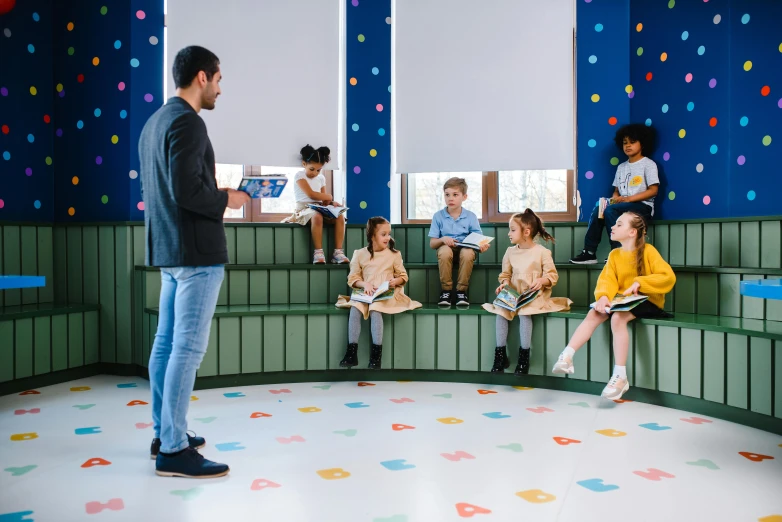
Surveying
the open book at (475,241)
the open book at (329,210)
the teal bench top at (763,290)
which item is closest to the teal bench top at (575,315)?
the open book at (475,241)

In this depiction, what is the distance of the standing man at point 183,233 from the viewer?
2.02m

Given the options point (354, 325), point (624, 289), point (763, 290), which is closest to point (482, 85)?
point (624, 289)

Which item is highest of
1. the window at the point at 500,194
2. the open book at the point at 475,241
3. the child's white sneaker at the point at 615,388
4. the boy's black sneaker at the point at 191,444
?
the window at the point at 500,194

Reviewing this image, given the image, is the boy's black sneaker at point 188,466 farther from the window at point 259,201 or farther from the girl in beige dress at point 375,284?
the window at point 259,201

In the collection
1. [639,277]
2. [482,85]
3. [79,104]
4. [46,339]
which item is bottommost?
[46,339]

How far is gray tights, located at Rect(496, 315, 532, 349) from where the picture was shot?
352 cm

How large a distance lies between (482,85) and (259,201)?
1755 millimetres

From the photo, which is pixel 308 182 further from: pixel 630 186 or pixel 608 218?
pixel 630 186

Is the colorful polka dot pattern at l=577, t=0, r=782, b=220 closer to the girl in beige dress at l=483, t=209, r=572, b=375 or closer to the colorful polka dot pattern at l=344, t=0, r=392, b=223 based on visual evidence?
the girl in beige dress at l=483, t=209, r=572, b=375

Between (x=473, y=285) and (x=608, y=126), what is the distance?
4.57 ft

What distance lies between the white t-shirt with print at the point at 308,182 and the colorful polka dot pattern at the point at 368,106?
0.73 ft

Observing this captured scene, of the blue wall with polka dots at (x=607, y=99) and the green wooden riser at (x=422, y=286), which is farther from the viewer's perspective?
the blue wall with polka dots at (x=607, y=99)

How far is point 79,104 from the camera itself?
4035 millimetres

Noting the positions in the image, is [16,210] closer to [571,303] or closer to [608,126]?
[571,303]
